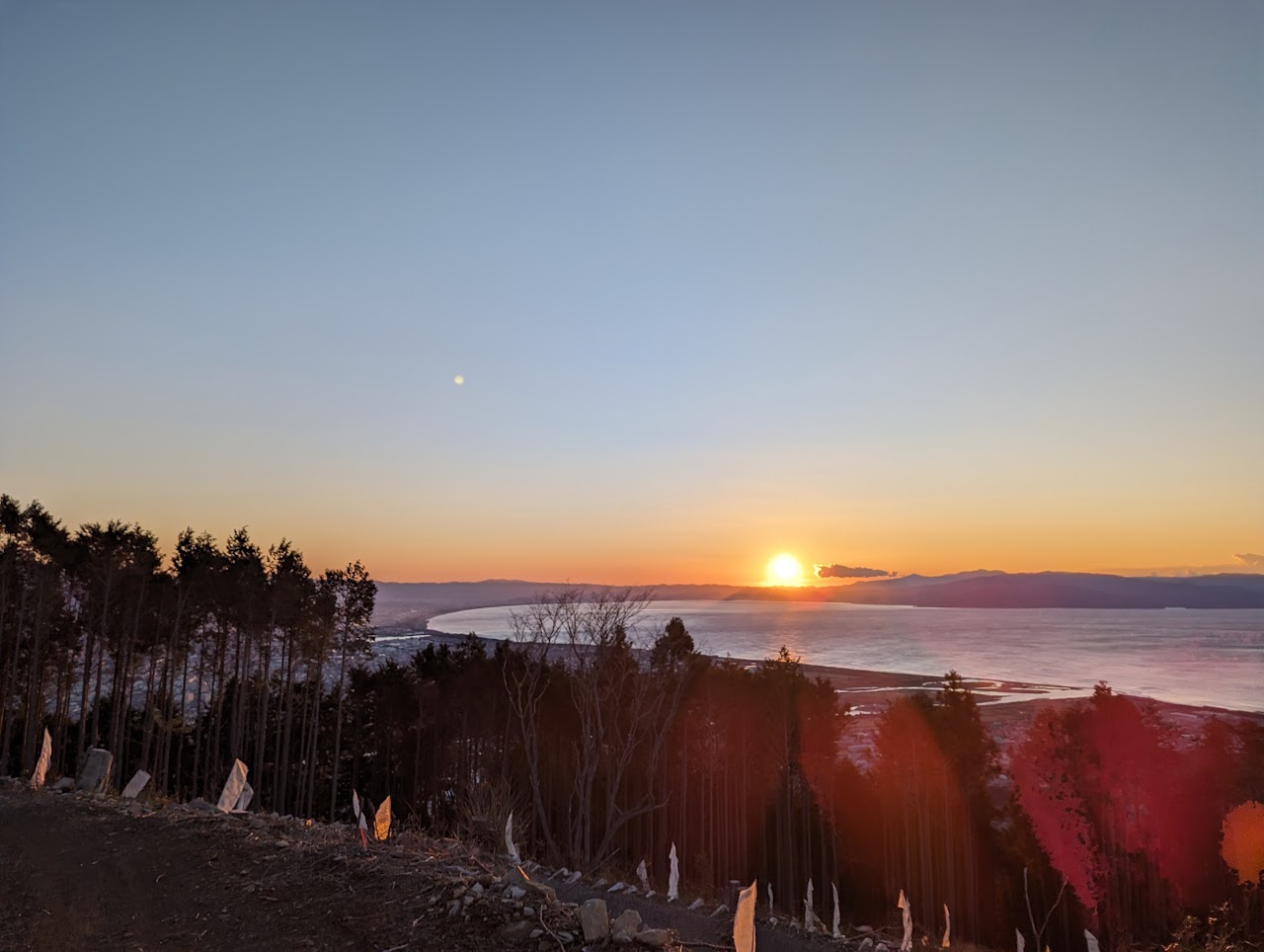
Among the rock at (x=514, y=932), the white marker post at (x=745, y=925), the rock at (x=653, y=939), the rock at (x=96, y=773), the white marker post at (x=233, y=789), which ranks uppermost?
the white marker post at (x=745, y=925)

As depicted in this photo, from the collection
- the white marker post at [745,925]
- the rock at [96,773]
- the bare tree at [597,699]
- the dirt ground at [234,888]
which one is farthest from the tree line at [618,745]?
the white marker post at [745,925]

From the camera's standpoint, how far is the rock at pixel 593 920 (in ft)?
17.5

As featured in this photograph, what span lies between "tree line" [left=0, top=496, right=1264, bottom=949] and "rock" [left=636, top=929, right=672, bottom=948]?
1997cm

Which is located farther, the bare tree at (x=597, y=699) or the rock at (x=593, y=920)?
the bare tree at (x=597, y=699)

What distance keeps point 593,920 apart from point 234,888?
423 centimetres

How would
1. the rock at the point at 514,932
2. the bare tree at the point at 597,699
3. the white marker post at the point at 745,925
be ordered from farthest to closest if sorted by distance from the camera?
the bare tree at the point at 597,699, the rock at the point at 514,932, the white marker post at the point at 745,925

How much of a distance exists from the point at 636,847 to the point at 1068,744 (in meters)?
18.2

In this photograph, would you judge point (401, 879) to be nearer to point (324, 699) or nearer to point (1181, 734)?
point (324, 699)

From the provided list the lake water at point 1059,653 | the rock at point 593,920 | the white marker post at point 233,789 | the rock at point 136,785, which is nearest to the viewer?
the rock at point 593,920

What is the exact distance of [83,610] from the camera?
3064 cm

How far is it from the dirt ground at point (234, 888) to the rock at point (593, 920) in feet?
0.45

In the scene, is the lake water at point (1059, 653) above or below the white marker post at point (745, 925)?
below

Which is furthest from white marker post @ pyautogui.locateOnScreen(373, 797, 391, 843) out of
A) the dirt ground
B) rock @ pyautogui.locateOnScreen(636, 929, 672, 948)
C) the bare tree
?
the bare tree

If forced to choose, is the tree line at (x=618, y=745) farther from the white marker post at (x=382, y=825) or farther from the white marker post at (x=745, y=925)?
the white marker post at (x=745, y=925)
